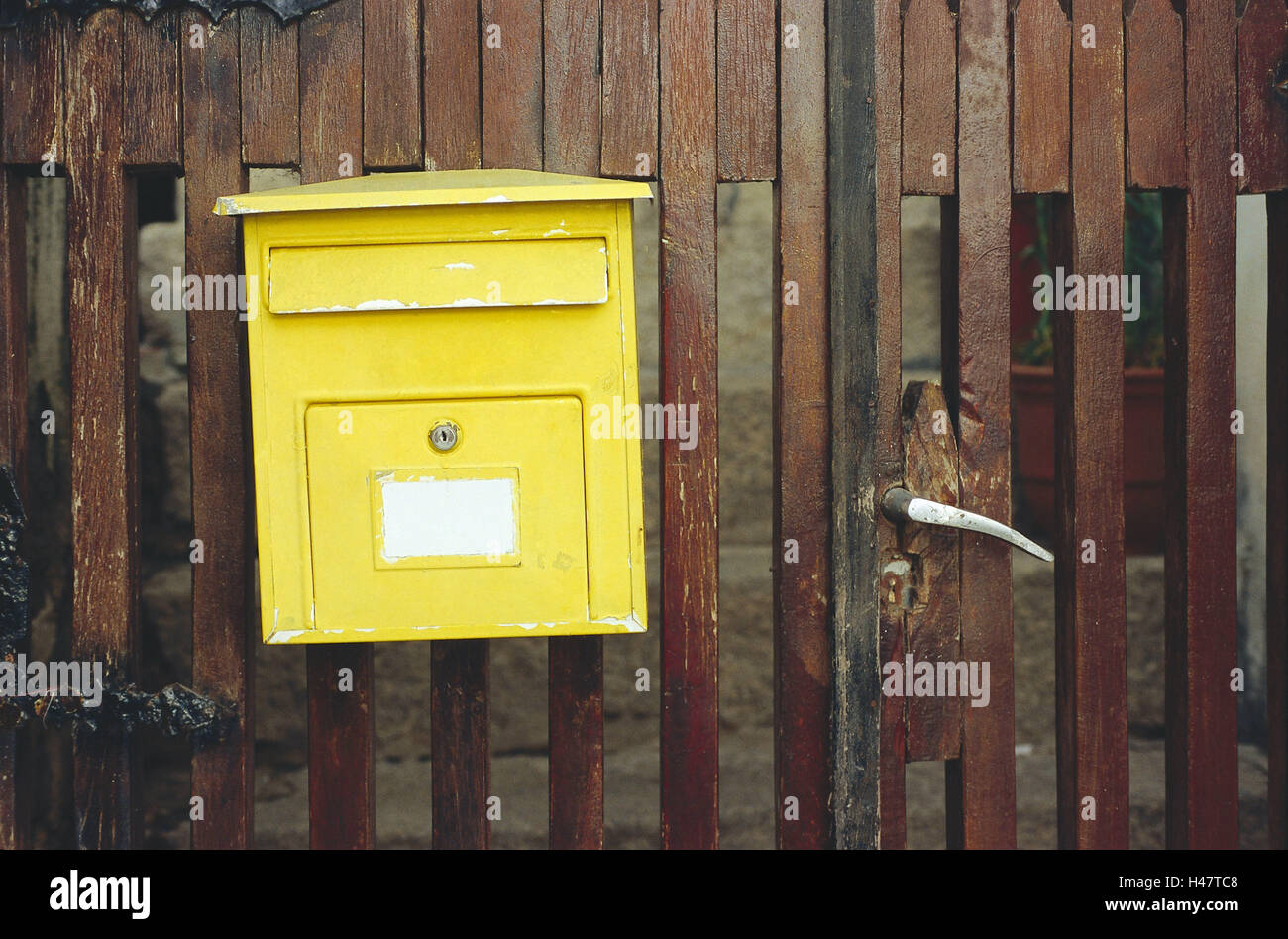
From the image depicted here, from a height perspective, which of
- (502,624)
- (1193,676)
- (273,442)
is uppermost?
(273,442)

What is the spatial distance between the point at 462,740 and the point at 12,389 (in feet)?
3.72

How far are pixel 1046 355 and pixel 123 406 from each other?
300 centimetres

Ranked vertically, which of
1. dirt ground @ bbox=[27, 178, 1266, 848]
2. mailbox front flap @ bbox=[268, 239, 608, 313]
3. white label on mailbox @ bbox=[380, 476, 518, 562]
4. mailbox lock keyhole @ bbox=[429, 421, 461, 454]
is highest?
mailbox front flap @ bbox=[268, 239, 608, 313]

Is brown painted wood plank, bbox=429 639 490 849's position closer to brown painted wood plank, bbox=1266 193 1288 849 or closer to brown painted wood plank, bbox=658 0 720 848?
brown painted wood plank, bbox=658 0 720 848

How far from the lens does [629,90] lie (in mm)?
2059

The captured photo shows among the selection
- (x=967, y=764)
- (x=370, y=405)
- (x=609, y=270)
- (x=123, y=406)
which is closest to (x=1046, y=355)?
(x=967, y=764)

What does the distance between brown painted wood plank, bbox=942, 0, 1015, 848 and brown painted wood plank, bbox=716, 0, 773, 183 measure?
0.29 meters

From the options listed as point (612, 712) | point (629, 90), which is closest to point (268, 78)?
point (629, 90)

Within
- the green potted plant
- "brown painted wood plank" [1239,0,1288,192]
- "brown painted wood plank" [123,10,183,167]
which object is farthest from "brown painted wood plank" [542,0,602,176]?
the green potted plant

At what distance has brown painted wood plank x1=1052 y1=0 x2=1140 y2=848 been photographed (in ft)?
6.89

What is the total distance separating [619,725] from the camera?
342cm

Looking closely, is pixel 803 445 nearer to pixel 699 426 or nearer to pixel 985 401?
pixel 699 426

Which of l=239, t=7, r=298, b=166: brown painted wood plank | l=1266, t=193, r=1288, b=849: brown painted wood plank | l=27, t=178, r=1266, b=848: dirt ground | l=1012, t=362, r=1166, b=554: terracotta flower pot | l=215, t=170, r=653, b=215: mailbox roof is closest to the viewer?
l=215, t=170, r=653, b=215: mailbox roof
